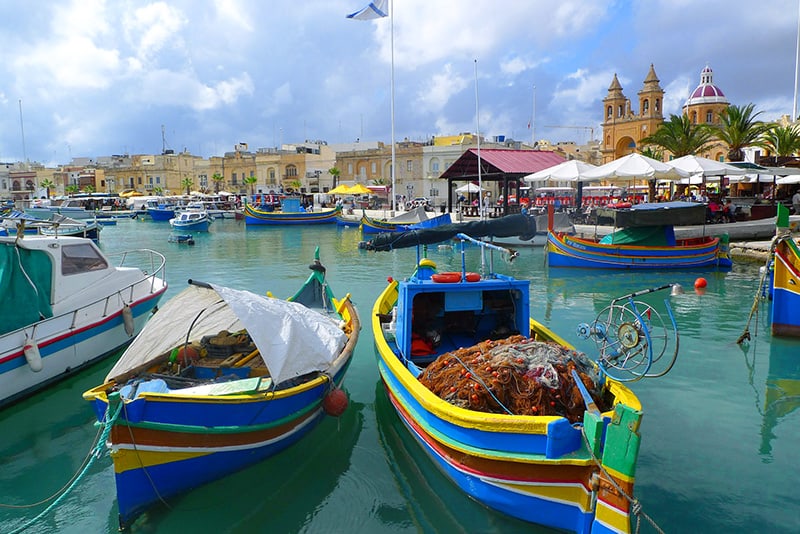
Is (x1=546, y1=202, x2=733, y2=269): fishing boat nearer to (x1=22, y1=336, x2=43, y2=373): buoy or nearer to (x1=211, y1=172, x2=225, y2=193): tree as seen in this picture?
(x1=22, y1=336, x2=43, y2=373): buoy

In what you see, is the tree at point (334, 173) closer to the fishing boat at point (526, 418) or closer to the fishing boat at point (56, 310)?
the fishing boat at point (56, 310)

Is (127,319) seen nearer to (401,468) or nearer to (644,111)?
(401,468)

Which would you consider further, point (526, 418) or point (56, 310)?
point (56, 310)

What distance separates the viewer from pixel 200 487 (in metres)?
6.91

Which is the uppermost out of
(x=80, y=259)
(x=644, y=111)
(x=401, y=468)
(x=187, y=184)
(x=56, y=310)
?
(x=644, y=111)

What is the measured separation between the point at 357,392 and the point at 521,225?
4.99 metres

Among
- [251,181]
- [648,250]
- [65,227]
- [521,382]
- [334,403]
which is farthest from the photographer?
[251,181]

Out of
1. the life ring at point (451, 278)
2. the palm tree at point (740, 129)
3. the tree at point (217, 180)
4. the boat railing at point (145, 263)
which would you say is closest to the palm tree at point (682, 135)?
the palm tree at point (740, 129)

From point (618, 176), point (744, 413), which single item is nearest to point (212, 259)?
point (618, 176)

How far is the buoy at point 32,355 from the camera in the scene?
9.34 m

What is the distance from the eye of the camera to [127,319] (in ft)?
39.1

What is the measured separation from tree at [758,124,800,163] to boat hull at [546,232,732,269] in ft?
57.9

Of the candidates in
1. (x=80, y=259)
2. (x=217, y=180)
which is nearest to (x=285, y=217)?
(x=217, y=180)

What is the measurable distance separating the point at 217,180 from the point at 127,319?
75099mm
